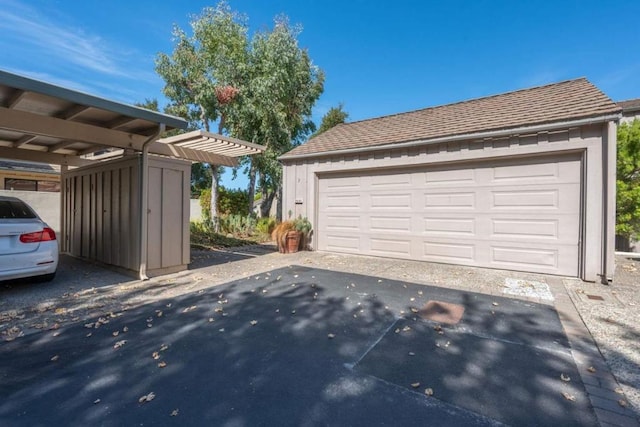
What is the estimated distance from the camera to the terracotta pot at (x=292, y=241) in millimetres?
8297

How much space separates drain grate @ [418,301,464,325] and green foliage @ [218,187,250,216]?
1281 cm

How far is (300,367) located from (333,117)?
69.0 ft

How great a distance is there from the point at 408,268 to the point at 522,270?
2.15 m

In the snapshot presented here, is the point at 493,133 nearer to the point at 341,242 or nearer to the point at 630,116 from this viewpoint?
the point at 341,242

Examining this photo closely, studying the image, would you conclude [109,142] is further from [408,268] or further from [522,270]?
[522,270]

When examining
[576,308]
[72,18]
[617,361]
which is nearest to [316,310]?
[617,361]

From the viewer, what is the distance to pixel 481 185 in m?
6.37

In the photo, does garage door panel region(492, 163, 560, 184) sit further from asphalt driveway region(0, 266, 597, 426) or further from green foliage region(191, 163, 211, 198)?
green foliage region(191, 163, 211, 198)

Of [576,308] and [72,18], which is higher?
[72,18]

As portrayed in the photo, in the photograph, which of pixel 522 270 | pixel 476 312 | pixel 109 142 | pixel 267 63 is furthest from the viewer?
pixel 267 63

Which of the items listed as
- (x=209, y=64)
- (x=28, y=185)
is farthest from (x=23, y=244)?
(x=28, y=185)

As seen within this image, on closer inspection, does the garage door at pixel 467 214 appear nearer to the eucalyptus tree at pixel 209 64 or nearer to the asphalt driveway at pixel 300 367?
the asphalt driveway at pixel 300 367

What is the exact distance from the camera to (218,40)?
13297 millimetres

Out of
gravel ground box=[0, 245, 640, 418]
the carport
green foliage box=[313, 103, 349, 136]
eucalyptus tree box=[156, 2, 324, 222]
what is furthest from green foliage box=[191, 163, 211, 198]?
gravel ground box=[0, 245, 640, 418]
